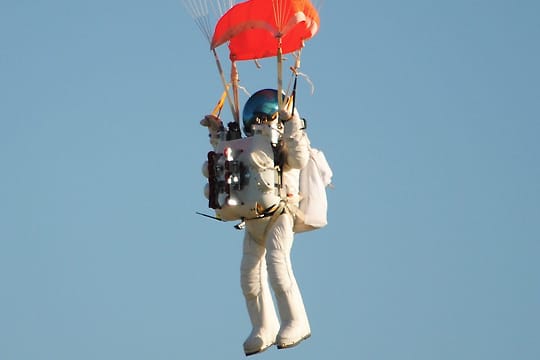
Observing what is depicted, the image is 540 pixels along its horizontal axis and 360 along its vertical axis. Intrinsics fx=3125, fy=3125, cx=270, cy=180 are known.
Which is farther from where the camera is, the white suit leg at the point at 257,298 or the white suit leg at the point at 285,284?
the white suit leg at the point at 257,298

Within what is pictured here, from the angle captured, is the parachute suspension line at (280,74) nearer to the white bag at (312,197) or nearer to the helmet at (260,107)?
the helmet at (260,107)

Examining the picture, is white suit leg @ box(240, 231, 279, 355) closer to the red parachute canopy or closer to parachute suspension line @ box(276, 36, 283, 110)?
parachute suspension line @ box(276, 36, 283, 110)

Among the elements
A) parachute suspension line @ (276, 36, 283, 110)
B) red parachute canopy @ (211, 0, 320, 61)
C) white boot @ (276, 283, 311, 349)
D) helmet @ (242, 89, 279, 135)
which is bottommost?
white boot @ (276, 283, 311, 349)

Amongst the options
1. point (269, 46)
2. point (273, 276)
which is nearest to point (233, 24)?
point (269, 46)

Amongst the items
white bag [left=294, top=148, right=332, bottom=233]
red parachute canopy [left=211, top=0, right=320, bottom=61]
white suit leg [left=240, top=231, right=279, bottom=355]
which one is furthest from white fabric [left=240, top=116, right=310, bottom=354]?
red parachute canopy [left=211, top=0, right=320, bottom=61]

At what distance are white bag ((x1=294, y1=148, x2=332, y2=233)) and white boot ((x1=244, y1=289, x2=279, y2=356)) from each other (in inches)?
50.0

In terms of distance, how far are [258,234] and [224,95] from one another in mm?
2329

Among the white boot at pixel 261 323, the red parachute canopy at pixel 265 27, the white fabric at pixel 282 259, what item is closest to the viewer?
the white fabric at pixel 282 259

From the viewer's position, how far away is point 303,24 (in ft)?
155

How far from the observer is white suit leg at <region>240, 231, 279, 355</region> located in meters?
47.5

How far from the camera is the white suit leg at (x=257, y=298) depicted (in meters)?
47.5

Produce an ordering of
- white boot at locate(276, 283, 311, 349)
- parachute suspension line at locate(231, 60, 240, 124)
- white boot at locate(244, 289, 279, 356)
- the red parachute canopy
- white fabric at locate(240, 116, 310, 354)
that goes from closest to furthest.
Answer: white fabric at locate(240, 116, 310, 354) < white boot at locate(276, 283, 311, 349) < the red parachute canopy < white boot at locate(244, 289, 279, 356) < parachute suspension line at locate(231, 60, 240, 124)

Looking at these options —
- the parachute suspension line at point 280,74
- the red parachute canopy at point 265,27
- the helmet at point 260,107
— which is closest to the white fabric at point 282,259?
the parachute suspension line at point 280,74

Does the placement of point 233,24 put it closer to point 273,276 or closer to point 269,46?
point 269,46
